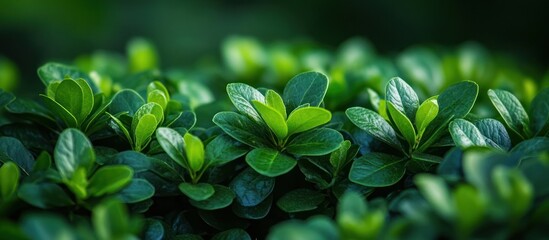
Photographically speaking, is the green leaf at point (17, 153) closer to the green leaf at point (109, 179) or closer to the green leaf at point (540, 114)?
the green leaf at point (109, 179)

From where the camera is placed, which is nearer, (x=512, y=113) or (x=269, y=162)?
(x=269, y=162)

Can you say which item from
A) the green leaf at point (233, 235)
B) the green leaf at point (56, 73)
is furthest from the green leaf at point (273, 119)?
the green leaf at point (56, 73)

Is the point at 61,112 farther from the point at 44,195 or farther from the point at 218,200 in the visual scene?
the point at 218,200

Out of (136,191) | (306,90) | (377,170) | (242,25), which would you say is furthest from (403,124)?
(242,25)

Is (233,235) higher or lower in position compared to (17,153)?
lower

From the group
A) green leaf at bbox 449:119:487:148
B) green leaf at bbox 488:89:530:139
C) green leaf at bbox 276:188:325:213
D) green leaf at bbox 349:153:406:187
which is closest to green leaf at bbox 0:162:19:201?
green leaf at bbox 276:188:325:213

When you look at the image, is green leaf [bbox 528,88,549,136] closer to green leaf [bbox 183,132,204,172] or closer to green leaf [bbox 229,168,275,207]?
green leaf [bbox 229,168,275,207]

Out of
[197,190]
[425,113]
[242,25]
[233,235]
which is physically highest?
[425,113]
